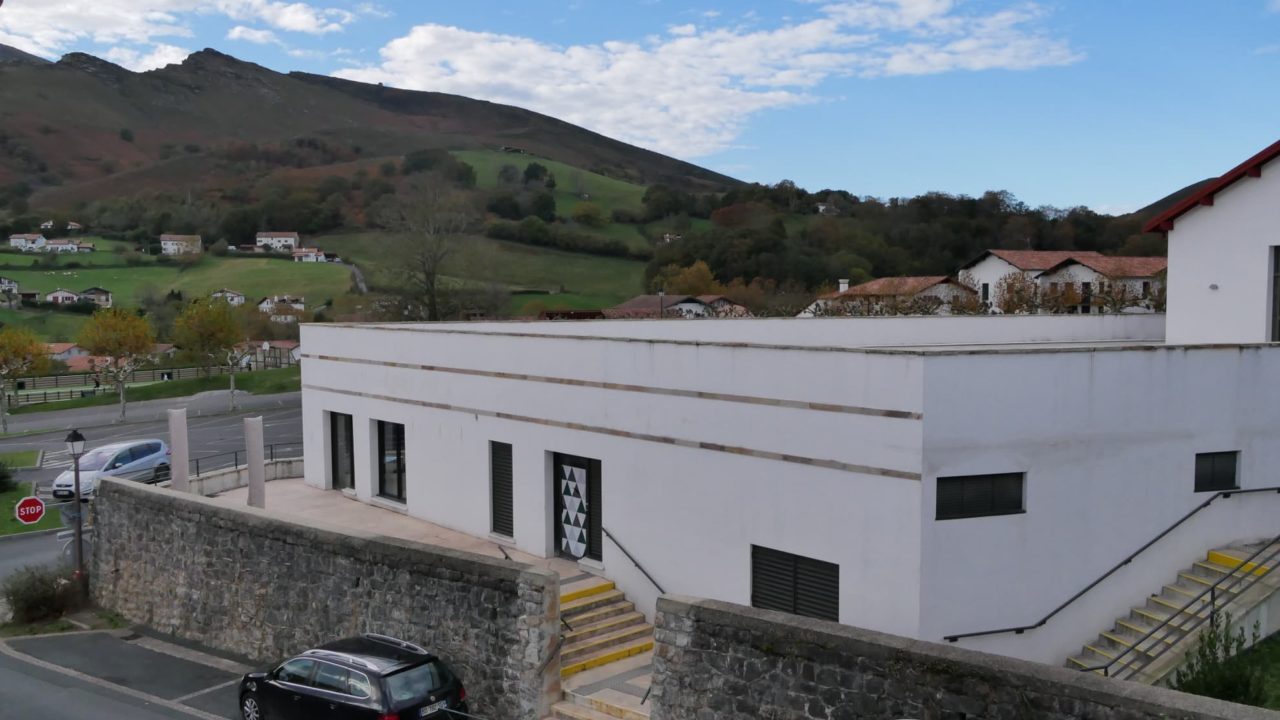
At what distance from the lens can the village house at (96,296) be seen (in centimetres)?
9638

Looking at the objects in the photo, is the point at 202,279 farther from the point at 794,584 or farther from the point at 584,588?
the point at 794,584

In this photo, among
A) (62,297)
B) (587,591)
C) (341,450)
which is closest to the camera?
(587,591)

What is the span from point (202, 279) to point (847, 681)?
4535 inches

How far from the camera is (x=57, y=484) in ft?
101

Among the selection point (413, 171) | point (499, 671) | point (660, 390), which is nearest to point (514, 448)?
point (660, 390)

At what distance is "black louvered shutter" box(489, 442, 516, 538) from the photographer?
1828 cm

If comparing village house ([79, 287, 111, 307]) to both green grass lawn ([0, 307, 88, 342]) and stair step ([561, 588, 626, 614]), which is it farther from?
stair step ([561, 588, 626, 614])

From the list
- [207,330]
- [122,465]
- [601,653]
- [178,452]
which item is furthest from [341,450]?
[207,330]

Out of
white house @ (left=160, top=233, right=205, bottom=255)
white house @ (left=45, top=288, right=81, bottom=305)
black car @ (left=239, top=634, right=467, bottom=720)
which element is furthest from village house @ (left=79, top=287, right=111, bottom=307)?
black car @ (left=239, top=634, right=467, bottom=720)

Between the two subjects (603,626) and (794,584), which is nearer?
(794,584)

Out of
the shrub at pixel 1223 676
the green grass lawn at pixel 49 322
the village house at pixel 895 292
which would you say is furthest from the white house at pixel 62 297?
the shrub at pixel 1223 676

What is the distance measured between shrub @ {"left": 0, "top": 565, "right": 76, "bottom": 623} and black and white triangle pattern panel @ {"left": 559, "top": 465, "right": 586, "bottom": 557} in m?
11.6

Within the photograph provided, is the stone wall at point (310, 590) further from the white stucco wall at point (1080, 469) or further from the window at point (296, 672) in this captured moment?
the white stucco wall at point (1080, 469)

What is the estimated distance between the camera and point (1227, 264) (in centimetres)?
1736
